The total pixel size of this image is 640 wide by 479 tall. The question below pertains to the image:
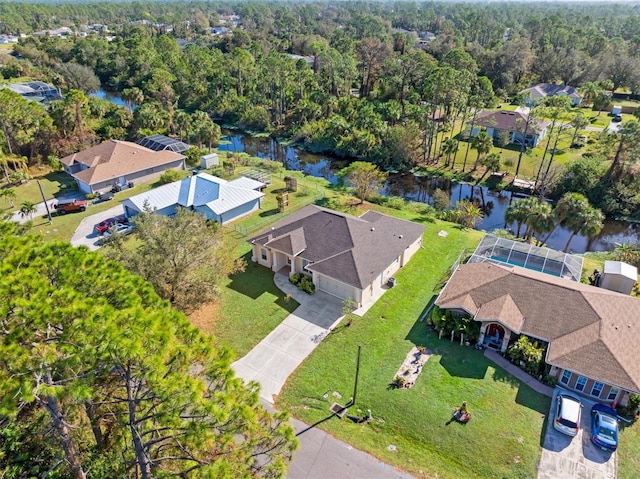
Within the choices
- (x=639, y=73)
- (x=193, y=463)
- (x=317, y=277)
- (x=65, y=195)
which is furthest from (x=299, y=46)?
(x=193, y=463)

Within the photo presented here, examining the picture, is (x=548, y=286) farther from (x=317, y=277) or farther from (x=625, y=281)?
(x=317, y=277)

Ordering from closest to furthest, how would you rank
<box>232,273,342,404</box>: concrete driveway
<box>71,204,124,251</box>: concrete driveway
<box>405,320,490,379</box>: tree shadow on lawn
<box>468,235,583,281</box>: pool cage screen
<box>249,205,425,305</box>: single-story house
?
<box>232,273,342,404</box>: concrete driveway < <box>405,320,490,379</box>: tree shadow on lawn < <box>249,205,425,305</box>: single-story house < <box>468,235,583,281</box>: pool cage screen < <box>71,204,124,251</box>: concrete driveway

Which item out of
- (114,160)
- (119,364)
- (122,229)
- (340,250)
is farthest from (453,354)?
(114,160)

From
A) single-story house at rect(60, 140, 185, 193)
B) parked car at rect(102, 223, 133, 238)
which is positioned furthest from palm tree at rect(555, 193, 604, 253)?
single-story house at rect(60, 140, 185, 193)

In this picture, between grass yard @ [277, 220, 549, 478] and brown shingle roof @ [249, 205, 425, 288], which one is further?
brown shingle roof @ [249, 205, 425, 288]

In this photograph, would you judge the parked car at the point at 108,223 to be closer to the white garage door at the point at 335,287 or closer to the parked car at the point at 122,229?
the parked car at the point at 122,229

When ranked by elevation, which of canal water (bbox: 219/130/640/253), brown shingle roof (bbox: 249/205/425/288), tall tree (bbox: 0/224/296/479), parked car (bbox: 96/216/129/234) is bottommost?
canal water (bbox: 219/130/640/253)

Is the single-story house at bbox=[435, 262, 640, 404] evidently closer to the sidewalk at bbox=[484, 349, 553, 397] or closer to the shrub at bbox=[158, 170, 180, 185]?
the sidewalk at bbox=[484, 349, 553, 397]
